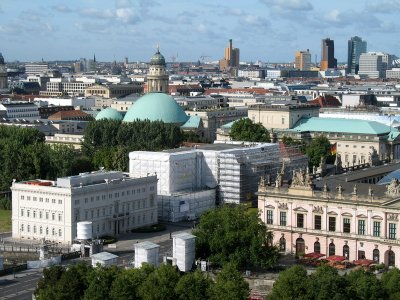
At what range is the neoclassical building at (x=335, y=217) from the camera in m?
80.2

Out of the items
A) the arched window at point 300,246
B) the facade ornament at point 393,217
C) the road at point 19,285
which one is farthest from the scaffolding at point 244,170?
the road at point 19,285

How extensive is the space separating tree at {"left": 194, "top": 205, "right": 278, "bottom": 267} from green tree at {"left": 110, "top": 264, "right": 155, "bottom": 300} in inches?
485

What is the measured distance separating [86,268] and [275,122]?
318 feet

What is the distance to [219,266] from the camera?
7712cm

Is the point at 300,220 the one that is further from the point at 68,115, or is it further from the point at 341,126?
the point at 68,115

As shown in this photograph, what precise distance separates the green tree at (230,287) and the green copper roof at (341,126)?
3363 inches

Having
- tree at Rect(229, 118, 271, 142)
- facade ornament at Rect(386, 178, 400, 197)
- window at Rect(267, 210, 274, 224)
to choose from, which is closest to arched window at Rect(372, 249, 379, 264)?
facade ornament at Rect(386, 178, 400, 197)

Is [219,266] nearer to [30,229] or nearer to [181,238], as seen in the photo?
[181,238]

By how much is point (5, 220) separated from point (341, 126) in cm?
6376

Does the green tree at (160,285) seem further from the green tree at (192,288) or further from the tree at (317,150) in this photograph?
the tree at (317,150)

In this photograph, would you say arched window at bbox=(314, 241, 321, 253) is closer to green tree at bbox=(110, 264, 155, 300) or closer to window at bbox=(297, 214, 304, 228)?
window at bbox=(297, 214, 304, 228)

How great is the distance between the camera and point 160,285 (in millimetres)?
62750

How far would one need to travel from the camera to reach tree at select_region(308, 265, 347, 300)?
2383 inches

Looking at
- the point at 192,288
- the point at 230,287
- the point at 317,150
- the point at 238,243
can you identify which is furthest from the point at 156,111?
the point at 230,287
